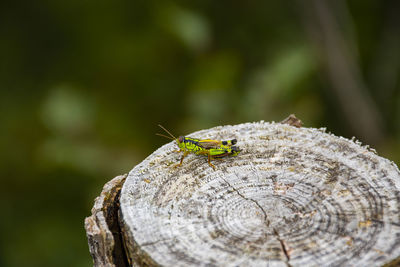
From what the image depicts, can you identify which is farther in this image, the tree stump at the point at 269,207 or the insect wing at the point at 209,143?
the insect wing at the point at 209,143

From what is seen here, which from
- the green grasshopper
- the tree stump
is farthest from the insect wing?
the tree stump

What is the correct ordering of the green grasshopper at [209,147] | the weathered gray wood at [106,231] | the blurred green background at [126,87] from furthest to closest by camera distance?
1. the blurred green background at [126,87]
2. the green grasshopper at [209,147]
3. the weathered gray wood at [106,231]

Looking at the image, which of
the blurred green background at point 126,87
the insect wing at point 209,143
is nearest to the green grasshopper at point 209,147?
the insect wing at point 209,143

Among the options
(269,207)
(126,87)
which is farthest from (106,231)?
(126,87)

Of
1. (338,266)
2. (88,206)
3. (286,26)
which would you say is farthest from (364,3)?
(338,266)

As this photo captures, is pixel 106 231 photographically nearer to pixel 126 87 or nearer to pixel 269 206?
pixel 269 206

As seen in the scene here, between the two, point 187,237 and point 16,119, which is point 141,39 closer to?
point 16,119

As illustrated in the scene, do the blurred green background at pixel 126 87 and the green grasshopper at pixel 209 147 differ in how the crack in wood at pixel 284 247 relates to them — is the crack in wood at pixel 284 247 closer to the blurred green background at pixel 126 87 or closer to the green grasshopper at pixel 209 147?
the green grasshopper at pixel 209 147
